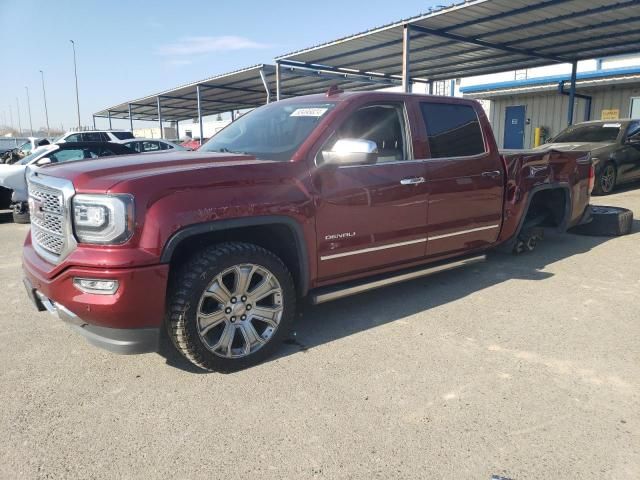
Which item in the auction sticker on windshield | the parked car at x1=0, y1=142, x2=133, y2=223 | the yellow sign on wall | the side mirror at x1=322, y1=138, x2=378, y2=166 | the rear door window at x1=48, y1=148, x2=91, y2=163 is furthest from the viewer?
the yellow sign on wall

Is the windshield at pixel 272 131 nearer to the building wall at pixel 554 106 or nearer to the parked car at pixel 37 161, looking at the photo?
the parked car at pixel 37 161

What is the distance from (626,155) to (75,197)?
11.4m

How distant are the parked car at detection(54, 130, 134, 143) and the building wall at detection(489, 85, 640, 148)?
16456 mm

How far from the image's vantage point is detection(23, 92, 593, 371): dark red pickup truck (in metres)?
2.78

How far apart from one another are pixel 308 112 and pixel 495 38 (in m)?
11.5

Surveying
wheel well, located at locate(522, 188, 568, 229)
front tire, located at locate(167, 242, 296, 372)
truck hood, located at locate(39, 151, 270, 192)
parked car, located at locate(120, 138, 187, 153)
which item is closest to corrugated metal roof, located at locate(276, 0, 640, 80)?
parked car, located at locate(120, 138, 187, 153)

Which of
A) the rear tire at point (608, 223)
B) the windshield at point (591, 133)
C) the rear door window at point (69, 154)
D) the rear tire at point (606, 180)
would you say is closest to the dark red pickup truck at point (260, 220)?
the rear tire at point (608, 223)

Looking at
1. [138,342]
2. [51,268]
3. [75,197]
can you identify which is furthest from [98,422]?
[75,197]

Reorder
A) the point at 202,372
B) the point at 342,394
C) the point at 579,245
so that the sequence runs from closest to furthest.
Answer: the point at 342,394
the point at 202,372
the point at 579,245

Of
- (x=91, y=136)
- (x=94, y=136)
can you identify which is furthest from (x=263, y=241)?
(x=94, y=136)

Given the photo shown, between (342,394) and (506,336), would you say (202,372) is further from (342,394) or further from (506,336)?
(506,336)

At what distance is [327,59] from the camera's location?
52.2ft

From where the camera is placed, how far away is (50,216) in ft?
10.2

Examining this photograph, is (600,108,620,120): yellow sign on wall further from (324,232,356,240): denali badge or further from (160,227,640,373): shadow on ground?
(324,232,356,240): denali badge
